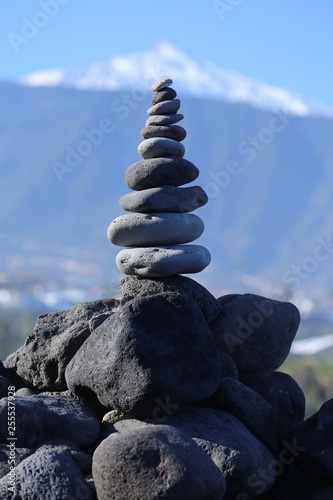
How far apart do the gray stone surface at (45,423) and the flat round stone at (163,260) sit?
7.29ft

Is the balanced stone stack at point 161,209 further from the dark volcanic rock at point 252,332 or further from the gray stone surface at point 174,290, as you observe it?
the dark volcanic rock at point 252,332

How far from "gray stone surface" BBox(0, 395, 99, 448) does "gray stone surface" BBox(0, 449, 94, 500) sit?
76 centimetres

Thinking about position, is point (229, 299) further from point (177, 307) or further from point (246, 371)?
point (177, 307)

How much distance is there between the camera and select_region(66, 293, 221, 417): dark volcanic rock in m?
8.31

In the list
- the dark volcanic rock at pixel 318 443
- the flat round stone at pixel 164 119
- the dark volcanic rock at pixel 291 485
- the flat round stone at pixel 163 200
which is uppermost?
the flat round stone at pixel 164 119

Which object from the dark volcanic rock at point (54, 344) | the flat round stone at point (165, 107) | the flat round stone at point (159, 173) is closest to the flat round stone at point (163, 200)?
the flat round stone at point (159, 173)

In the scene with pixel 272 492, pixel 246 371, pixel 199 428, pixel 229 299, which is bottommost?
pixel 272 492

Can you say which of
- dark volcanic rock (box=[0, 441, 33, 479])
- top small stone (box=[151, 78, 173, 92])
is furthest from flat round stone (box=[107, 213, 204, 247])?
dark volcanic rock (box=[0, 441, 33, 479])

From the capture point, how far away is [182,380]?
8461 millimetres

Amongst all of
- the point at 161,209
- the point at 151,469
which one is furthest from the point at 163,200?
the point at 151,469

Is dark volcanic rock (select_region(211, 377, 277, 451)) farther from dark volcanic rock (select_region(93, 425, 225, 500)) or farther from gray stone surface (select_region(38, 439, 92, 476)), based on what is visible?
dark volcanic rock (select_region(93, 425, 225, 500))

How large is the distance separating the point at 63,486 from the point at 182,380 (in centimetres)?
177

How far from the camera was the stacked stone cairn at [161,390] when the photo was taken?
7.18 m

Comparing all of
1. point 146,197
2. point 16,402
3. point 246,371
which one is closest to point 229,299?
point 246,371
